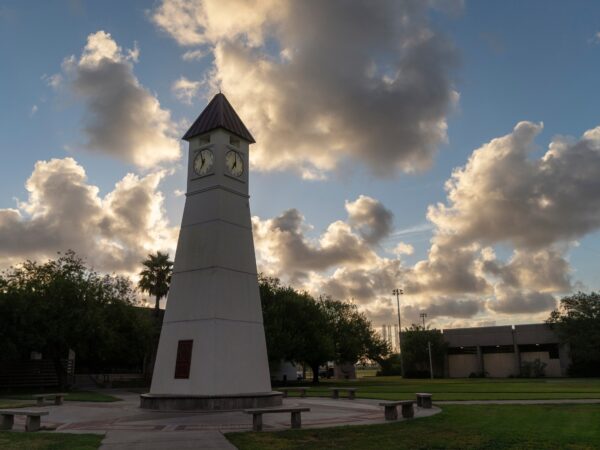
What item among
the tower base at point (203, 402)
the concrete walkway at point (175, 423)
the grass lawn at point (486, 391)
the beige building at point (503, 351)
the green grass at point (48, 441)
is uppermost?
the beige building at point (503, 351)

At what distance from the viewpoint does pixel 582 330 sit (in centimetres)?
6375

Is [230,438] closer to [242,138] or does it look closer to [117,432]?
[117,432]

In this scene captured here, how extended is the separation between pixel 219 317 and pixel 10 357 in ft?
67.0

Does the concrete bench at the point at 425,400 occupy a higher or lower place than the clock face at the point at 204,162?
lower

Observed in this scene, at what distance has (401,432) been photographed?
45.4 feet

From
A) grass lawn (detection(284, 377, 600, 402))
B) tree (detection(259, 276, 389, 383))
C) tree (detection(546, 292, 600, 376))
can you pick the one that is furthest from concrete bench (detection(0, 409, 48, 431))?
tree (detection(546, 292, 600, 376))

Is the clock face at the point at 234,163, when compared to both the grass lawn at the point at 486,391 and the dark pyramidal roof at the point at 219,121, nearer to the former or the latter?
the dark pyramidal roof at the point at 219,121

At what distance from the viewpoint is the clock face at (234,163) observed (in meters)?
24.5

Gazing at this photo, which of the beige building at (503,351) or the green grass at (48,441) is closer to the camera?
the green grass at (48,441)

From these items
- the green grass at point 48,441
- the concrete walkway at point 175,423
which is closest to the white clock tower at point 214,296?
the concrete walkway at point 175,423

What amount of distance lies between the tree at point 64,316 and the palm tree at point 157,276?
6396mm

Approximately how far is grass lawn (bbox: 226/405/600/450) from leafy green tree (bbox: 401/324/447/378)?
59.8 metres

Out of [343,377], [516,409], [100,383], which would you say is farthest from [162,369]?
[343,377]

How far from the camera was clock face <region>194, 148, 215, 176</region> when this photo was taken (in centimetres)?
2438
